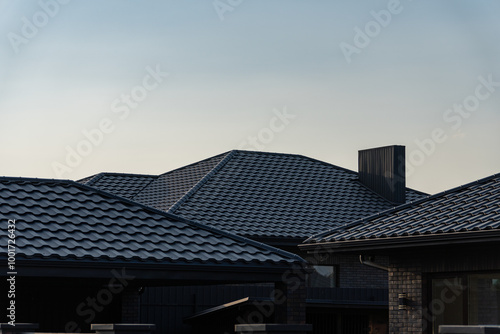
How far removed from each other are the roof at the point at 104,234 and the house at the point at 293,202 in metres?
6.92

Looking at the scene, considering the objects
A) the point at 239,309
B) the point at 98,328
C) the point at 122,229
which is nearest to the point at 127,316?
the point at 239,309

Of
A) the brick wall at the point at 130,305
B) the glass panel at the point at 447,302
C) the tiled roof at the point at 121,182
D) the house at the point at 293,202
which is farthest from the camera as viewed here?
the tiled roof at the point at 121,182

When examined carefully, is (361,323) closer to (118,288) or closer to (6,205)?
(118,288)

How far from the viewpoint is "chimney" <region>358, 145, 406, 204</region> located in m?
32.4

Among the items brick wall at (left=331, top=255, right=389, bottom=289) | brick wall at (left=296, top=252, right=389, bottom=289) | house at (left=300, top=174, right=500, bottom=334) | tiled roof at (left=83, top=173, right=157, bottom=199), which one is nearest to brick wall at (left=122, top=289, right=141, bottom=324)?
Answer: house at (left=300, top=174, right=500, bottom=334)

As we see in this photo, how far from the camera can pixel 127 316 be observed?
19578mm

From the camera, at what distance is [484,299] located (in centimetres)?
1527

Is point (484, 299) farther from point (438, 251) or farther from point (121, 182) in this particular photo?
point (121, 182)

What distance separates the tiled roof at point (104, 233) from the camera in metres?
14.3

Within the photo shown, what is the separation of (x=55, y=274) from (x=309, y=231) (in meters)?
14.9

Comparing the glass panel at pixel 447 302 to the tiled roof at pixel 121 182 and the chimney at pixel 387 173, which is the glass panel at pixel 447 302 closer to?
the chimney at pixel 387 173

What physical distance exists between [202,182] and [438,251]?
15750 mm

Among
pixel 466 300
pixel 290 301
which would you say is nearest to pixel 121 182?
pixel 290 301

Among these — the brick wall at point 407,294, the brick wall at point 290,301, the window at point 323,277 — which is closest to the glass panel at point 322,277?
the window at point 323,277
